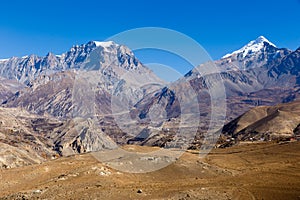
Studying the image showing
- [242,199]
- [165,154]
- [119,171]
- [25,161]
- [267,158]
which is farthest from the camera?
[25,161]

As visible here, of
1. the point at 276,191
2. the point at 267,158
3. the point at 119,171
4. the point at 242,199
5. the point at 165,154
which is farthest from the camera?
the point at 267,158

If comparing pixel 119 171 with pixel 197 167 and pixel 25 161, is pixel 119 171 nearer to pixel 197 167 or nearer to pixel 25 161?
pixel 197 167

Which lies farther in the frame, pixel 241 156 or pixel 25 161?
pixel 25 161

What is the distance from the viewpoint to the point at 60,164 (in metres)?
72.2

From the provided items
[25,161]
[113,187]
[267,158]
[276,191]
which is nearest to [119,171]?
[113,187]

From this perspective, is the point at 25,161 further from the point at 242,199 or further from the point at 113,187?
the point at 242,199

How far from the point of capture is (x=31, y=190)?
51.0 meters

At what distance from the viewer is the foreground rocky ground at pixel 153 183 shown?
157ft

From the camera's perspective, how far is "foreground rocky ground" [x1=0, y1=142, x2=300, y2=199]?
157ft

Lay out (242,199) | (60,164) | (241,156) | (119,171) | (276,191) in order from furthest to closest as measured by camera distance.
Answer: (241,156) → (60,164) → (119,171) → (276,191) → (242,199)

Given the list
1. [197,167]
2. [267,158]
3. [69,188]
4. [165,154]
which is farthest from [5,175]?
[267,158]

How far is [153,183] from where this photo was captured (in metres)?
56.1

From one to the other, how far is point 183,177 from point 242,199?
777 inches

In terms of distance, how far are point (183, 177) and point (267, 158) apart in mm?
39044
